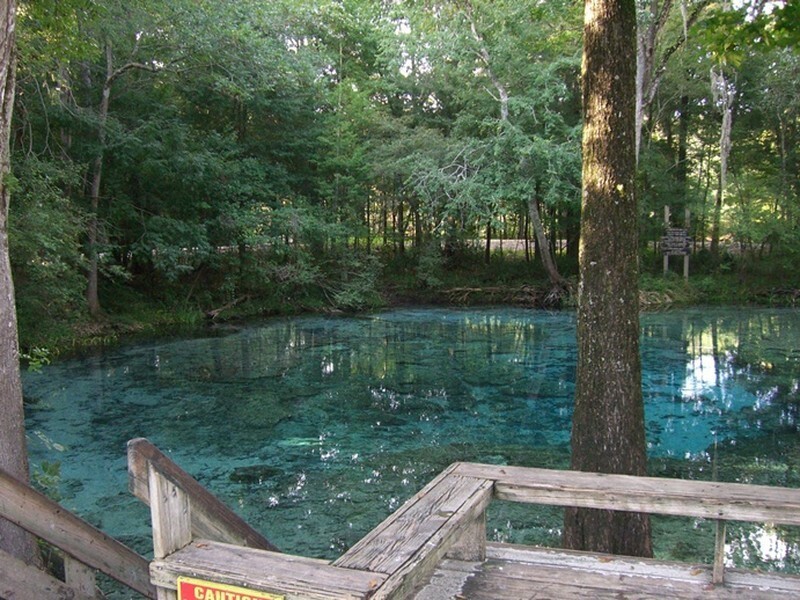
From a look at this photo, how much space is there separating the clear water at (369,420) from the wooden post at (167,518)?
8.91ft

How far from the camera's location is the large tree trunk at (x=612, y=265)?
3.77 m

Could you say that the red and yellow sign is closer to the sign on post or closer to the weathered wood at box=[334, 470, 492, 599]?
the weathered wood at box=[334, 470, 492, 599]

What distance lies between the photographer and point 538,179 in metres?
20.4

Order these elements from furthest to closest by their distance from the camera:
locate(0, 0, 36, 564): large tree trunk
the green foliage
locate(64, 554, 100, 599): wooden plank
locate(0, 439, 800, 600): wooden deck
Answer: the green foliage, locate(0, 0, 36, 564): large tree trunk, locate(64, 554, 100, 599): wooden plank, locate(0, 439, 800, 600): wooden deck

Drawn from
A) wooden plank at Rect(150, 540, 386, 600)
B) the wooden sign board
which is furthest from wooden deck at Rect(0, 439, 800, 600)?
the wooden sign board

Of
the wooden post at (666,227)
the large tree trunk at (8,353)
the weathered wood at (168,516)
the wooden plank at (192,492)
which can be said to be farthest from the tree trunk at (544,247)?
the weathered wood at (168,516)

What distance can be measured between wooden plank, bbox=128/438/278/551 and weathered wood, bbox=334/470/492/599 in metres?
0.51

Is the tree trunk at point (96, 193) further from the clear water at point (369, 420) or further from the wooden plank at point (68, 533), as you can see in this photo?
the wooden plank at point (68, 533)

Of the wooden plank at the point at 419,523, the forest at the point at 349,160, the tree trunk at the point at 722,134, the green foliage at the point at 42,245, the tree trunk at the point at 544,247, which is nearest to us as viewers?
the wooden plank at the point at 419,523

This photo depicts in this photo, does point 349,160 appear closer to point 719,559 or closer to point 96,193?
point 96,193

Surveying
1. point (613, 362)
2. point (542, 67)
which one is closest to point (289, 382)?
A: point (613, 362)

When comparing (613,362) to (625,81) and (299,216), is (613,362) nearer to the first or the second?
(625,81)

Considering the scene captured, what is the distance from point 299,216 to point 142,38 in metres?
6.39

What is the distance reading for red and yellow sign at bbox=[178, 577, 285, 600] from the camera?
160 centimetres
